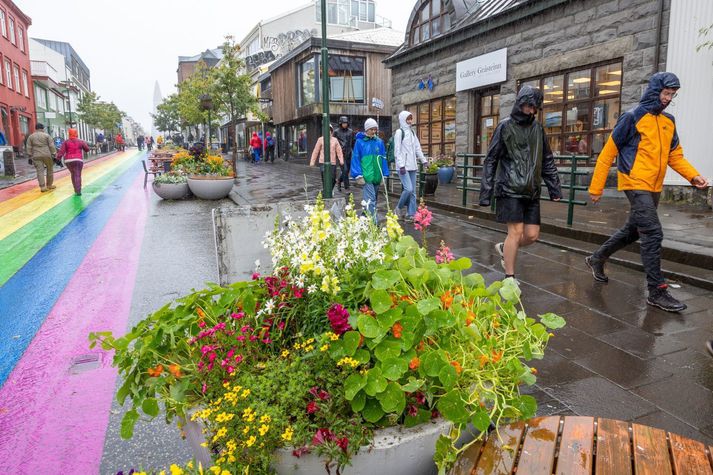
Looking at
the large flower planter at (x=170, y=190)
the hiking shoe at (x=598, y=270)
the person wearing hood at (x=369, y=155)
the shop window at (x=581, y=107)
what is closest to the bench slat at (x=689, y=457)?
the hiking shoe at (x=598, y=270)

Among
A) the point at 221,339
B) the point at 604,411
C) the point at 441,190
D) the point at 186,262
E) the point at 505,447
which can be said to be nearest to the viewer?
the point at 505,447

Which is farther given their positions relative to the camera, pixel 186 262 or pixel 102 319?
pixel 186 262

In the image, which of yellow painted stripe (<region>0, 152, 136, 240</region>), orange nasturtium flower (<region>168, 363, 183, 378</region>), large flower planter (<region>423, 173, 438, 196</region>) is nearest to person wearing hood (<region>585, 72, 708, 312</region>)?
orange nasturtium flower (<region>168, 363, 183, 378</region>)

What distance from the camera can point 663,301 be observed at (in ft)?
14.6

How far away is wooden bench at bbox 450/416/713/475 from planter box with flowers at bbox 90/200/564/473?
85mm

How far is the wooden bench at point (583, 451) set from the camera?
67.7 inches

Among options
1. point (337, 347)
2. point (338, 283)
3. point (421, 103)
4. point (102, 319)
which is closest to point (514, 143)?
point (338, 283)

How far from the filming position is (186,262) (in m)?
6.77

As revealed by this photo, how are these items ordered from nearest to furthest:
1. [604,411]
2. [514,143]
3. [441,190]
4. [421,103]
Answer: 1. [604,411]
2. [514,143]
3. [441,190]
4. [421,103]

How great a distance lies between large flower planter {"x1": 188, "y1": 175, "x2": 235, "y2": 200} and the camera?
42.6 ft

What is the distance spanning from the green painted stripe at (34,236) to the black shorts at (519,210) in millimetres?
5724

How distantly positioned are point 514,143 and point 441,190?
9234 mm

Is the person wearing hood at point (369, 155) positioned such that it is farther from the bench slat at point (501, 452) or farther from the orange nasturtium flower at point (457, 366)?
the bench slat at point (501, 452)

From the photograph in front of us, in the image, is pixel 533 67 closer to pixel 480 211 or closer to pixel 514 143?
pixel 480 211
